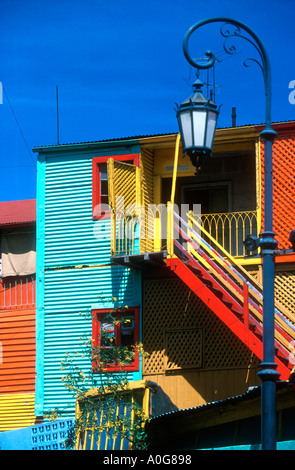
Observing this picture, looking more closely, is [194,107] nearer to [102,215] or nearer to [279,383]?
[279,383]

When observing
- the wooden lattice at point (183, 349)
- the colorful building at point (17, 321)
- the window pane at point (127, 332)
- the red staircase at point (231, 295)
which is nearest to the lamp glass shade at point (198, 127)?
the red staircase at point (231, 295)

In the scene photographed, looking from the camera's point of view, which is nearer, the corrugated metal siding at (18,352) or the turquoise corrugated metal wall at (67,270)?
the turquoise corrugated metal wall at (67,270)

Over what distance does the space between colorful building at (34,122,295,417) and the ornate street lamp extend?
7.98 m

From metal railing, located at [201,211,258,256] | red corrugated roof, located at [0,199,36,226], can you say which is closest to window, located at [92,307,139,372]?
metal railing, located at [201,211,258,256]

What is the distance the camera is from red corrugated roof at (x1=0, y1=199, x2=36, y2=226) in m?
24.8

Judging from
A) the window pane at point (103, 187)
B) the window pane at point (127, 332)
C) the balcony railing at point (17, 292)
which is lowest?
the window pane at point (127, 332)

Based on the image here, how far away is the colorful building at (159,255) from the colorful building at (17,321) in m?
0.58

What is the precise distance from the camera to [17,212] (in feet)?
86.8

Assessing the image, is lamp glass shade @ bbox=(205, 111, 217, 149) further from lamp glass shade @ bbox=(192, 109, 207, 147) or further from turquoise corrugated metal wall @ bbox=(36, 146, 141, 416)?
turquoise corrugated metal wall @ bbox=(36, 146, 141, 416)

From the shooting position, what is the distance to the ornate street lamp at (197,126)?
1219 centimetres

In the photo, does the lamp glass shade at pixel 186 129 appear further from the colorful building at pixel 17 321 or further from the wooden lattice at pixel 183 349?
the colorful building at pixel 17 321
